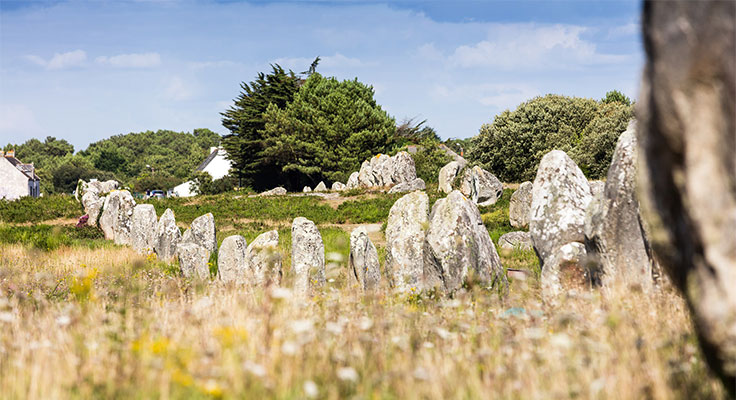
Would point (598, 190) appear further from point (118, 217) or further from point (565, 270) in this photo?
point (118, 217)

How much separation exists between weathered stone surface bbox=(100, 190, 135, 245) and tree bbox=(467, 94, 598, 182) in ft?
88.4

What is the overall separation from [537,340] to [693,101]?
2.18 m

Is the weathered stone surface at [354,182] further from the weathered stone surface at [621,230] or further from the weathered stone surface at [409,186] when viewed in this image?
the weathered stone surface at [621,230]

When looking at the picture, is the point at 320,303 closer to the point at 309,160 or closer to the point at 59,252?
the point at 59,252

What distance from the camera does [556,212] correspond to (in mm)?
8297

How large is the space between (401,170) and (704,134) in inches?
1335

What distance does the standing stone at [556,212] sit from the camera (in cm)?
794

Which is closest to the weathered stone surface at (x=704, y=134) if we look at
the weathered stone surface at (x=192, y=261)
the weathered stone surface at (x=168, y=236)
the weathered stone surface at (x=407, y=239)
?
the weathered stone surface at (x=407, y=239)

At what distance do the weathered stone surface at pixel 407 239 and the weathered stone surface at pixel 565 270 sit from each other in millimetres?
3087

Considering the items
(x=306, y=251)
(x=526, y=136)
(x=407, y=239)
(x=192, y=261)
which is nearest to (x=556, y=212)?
(x=407, y=239)

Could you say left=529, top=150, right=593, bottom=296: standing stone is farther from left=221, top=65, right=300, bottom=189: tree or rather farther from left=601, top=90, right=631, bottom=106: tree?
left=601, top=90, right=631, bottom=106: tree

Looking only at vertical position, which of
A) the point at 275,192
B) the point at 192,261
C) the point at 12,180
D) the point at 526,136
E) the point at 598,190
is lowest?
the point at 192,261

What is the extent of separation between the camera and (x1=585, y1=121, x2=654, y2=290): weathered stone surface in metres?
6.53

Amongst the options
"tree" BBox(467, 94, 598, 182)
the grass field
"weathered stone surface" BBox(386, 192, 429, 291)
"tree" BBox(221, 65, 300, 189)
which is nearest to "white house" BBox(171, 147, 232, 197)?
"tree" BBox(221, 65, 300, 189)
